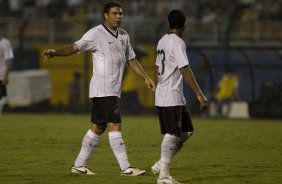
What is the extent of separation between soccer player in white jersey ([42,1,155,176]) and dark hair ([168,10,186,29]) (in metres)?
1.04

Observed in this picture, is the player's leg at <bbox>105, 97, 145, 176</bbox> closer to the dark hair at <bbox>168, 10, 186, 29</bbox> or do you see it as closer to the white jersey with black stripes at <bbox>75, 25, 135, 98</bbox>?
the white jersey with black stripes at <bbox>75, 25, 135, 98</bbox>

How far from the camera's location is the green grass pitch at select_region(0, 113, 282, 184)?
1131cm

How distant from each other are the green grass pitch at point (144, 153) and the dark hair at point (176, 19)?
6.42ft

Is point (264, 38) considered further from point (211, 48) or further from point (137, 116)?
point (137, 116)

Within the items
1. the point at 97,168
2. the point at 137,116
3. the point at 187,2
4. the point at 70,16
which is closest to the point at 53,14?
the point at 70,16

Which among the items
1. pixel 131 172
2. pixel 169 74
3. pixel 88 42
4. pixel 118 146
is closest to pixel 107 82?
pixel 88 42

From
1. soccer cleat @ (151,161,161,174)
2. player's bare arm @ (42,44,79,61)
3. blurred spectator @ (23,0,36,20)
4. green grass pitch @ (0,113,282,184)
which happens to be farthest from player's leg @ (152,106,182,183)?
blurred spectator @ (23,0,36,20)

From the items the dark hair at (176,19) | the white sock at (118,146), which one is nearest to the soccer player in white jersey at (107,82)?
the white sock at (118,146)

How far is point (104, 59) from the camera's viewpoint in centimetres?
1158

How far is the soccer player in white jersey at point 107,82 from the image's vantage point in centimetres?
1145

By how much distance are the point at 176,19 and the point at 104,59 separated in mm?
1342

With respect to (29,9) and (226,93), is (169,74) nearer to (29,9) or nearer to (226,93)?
(226,93)

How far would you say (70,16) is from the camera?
3431cm

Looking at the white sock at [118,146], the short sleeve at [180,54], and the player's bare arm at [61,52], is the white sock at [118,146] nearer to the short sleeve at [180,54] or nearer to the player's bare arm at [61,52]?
the player's bare arm at [61,52]
